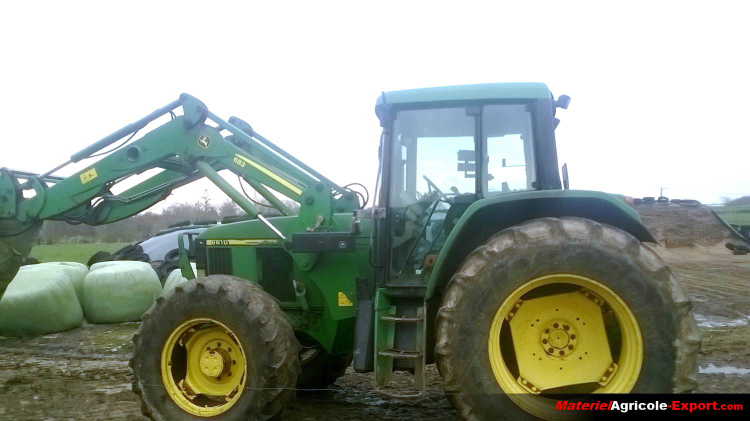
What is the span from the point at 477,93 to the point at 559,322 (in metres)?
1.53

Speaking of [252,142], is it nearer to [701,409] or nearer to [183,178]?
[183,178]

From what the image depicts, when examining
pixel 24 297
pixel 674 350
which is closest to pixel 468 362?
pixel 674 350

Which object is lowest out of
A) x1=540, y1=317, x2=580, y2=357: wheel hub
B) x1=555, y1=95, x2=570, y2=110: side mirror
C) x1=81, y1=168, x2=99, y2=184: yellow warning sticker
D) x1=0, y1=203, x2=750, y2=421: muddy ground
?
x1=0, y1=203, x2=750, y2=421: muddy ground

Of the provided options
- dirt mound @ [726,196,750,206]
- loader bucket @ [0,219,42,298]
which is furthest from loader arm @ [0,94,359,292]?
dirt mound @ [726,196,750,206]

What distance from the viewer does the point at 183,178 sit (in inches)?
200

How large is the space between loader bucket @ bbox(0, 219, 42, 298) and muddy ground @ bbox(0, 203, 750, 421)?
3.57 feet

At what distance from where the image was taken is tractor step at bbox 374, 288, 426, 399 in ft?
11.5

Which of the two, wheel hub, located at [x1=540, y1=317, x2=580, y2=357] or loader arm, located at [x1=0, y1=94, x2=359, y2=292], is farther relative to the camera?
loader arm, located at [x1=0, y1=94, x2=359, y2=292]

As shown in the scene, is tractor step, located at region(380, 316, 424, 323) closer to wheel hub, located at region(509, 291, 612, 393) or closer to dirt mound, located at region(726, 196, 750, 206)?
wheel hub, located at region(509, 291, 612, 393)

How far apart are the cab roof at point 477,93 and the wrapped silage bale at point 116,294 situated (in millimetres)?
6431

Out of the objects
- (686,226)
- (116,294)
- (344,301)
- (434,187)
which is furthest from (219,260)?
(686,226)

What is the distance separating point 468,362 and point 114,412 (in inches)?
118

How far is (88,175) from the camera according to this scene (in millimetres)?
4910

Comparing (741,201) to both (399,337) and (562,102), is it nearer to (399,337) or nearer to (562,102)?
(562,102)
